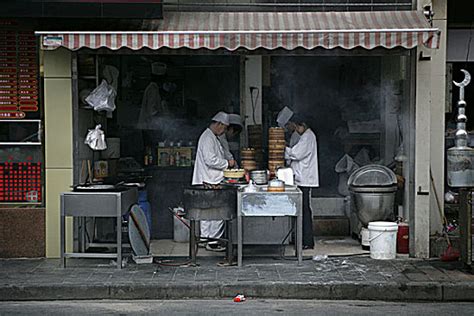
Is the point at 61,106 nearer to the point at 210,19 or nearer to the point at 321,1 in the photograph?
the point at 210,19

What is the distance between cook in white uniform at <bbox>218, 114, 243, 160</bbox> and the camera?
12516 millimetres

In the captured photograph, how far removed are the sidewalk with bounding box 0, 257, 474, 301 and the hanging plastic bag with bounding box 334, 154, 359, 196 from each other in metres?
3.24

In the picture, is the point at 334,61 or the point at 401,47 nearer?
the point at 401,47

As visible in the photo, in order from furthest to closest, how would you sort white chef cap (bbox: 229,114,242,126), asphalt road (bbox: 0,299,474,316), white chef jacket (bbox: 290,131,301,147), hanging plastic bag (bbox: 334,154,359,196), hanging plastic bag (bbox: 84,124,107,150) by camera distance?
1. hanging plastic bag (bbox: 334,154,359,196)
2. white chef jacket (bbox: 290,131,301,147)
3. white chef cap (bbox: 229,114,242,126)
4. hanging plastic bag (bbox: 84,124,107,150)
5. asphalt road (bbox: 0,299,474,316)

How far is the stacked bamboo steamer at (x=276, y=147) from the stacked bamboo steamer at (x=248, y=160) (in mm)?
293

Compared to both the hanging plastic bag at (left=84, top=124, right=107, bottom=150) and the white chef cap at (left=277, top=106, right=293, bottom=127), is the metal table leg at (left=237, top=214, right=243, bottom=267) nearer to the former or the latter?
the hanging plastic bag at (left=84, top=124, right=107, bottom=150)

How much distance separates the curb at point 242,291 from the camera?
9.54 meters

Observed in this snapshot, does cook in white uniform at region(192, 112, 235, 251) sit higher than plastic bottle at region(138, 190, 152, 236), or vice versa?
cook in white uniform at region(192, 112, 235, 251)

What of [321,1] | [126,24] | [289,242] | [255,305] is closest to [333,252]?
[289,242]

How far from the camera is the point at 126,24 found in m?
11.0

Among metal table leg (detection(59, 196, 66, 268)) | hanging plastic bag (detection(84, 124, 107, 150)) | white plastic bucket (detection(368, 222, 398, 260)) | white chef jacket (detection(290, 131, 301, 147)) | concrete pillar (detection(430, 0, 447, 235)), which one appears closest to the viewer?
metal table leg (detection(59, 196, 66, 268))

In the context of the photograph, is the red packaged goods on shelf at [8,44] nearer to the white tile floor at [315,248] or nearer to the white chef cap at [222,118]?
the white chef cap at [222,118]

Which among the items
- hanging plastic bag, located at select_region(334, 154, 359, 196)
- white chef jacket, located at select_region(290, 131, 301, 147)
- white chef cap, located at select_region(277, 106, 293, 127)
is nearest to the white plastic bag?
white chef cap, located at select_region(277, 106, 293, 127)

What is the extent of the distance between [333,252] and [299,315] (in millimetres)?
3293
